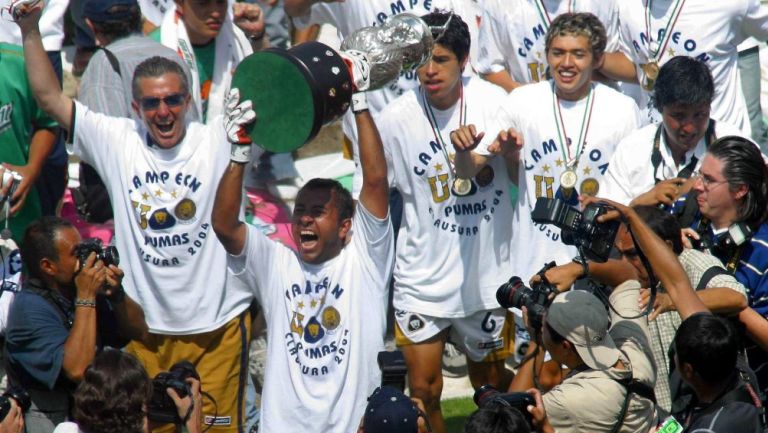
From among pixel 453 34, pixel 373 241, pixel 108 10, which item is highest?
A: pixel 108 10

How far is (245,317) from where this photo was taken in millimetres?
7723

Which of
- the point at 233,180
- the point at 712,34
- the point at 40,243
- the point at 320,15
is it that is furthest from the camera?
the point at 320,15

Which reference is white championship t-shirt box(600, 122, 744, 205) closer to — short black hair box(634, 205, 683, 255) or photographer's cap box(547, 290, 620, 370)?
short black hair box(634, 205, 683, 255)

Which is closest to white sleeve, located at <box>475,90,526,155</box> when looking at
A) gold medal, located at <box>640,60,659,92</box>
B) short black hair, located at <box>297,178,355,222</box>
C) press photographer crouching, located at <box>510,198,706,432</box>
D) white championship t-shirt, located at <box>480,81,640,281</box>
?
white championship t-shirt, located at <box>480,81,640,281</box>

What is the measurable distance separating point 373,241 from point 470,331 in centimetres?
153

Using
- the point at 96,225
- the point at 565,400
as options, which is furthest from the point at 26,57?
the point at 565,400

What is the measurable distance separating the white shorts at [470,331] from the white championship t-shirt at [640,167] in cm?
103

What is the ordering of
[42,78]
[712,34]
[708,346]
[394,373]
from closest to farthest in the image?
1. [708,346]
2. [394,373]
3. [42,78]
4. [712,34]

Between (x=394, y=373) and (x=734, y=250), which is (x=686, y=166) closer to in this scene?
(x=734, y=250)

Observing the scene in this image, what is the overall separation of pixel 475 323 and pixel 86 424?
3.04 metres

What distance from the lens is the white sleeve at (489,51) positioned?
886 cm

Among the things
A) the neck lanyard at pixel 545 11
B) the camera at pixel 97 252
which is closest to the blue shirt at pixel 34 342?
the camera at pixel 97 252

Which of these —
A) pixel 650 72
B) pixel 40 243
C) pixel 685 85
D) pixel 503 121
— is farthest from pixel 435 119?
pixel 40 243

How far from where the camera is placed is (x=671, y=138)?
7273 mm
